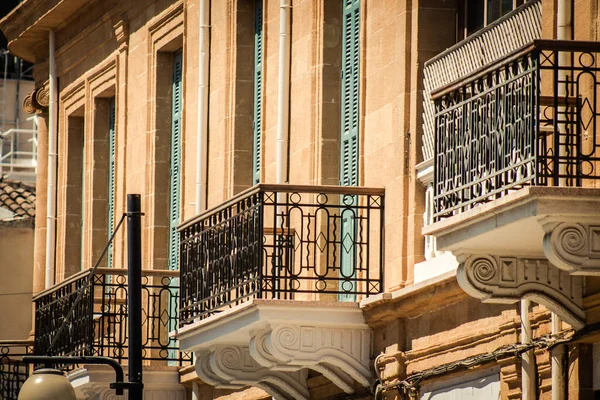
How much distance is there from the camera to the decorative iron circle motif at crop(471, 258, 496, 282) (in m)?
13.5

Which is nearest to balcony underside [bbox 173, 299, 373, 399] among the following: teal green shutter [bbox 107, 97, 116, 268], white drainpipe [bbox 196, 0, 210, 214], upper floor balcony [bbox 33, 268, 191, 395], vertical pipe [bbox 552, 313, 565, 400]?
vertical pipe [bbox 552, 313, 565, 400]

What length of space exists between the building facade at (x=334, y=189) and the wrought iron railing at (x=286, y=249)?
0.12 feet

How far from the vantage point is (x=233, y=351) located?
18.6 m

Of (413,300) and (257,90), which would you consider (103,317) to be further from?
Result: (413,300)

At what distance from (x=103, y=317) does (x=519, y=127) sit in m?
9.73

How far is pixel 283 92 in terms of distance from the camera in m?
19.3

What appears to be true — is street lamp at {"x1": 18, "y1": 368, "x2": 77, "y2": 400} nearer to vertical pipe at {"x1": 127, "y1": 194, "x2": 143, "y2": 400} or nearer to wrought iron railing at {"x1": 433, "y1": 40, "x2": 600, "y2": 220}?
vertical pipe at {"x1": 127, "y1": 194, "x2": 143, "y2": 400}

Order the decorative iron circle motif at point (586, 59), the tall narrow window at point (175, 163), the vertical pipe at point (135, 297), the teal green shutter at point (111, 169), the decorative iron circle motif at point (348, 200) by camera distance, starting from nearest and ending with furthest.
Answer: the decorative iron circle motif at point (586, 59) → the vertical pipe at point (135, 297) → the decorative iron circle motif at point (348, 200) → the tall narrow window at point (175, 163) → the teal green shutter at point (111, 169)

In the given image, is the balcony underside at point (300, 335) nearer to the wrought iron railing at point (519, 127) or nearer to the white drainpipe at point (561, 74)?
the wrought iron railing at point (519, 127)

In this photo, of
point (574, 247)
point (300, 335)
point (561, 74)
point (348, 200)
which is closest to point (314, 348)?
point (300, 335)

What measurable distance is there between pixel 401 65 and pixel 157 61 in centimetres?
793

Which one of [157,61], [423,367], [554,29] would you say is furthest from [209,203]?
[554,29]

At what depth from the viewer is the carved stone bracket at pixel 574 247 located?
12.3 meters

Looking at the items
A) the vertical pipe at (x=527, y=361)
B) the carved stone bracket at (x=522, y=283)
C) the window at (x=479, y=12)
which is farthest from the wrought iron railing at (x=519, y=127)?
the window at (x=479, y=12)
